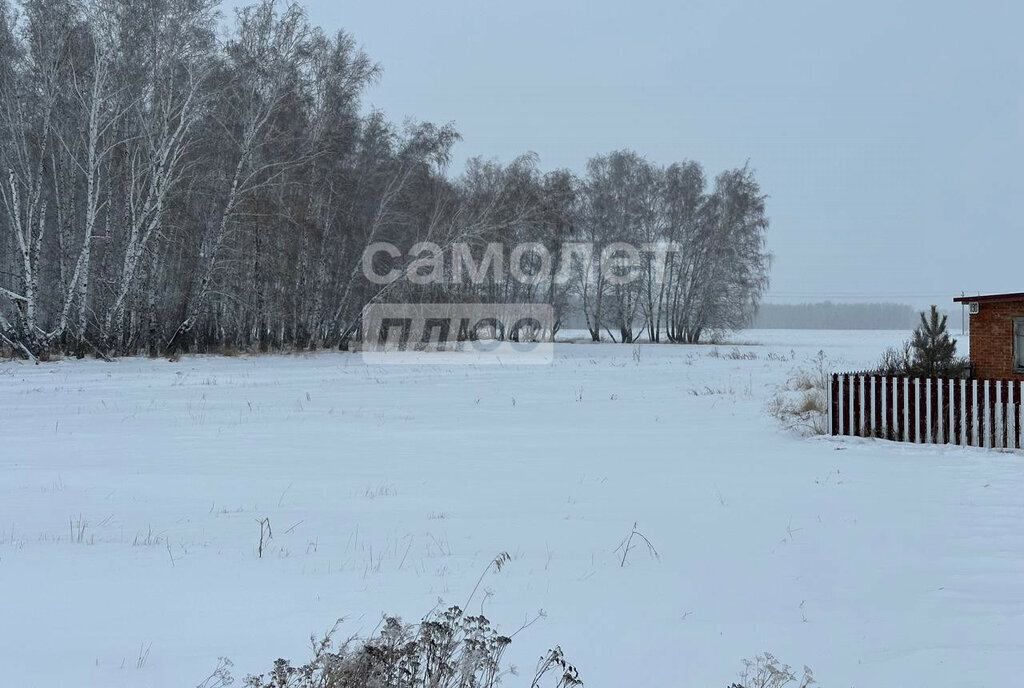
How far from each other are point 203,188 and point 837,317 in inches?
6506

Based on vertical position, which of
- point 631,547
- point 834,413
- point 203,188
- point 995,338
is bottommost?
point 631,547

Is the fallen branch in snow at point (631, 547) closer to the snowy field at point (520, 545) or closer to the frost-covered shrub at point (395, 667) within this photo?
the snowy field at point (520, 545)

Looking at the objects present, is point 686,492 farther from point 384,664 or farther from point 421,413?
point 421,413

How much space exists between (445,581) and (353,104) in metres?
29.9

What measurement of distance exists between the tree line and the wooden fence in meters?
20.3

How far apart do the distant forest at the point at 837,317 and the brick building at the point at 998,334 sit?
482 feet

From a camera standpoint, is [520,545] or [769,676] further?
[520,545]

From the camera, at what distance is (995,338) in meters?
18.3

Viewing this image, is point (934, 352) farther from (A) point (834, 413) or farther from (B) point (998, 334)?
(A) point (834, 413)

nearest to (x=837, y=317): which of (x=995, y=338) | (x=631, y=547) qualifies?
(x=995, y=338)

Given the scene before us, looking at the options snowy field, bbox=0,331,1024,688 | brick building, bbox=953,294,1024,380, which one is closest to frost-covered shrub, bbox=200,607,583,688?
snowy field, bbox=0,331,1024,688

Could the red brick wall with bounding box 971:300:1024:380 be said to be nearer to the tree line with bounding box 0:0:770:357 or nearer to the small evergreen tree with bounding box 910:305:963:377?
the small evergreen tree with bounding box 910:305:963:377

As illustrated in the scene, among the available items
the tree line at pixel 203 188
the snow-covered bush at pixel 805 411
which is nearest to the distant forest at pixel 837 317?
the tree line at pixel 203 188

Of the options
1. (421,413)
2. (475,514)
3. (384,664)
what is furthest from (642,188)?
(384,664)
